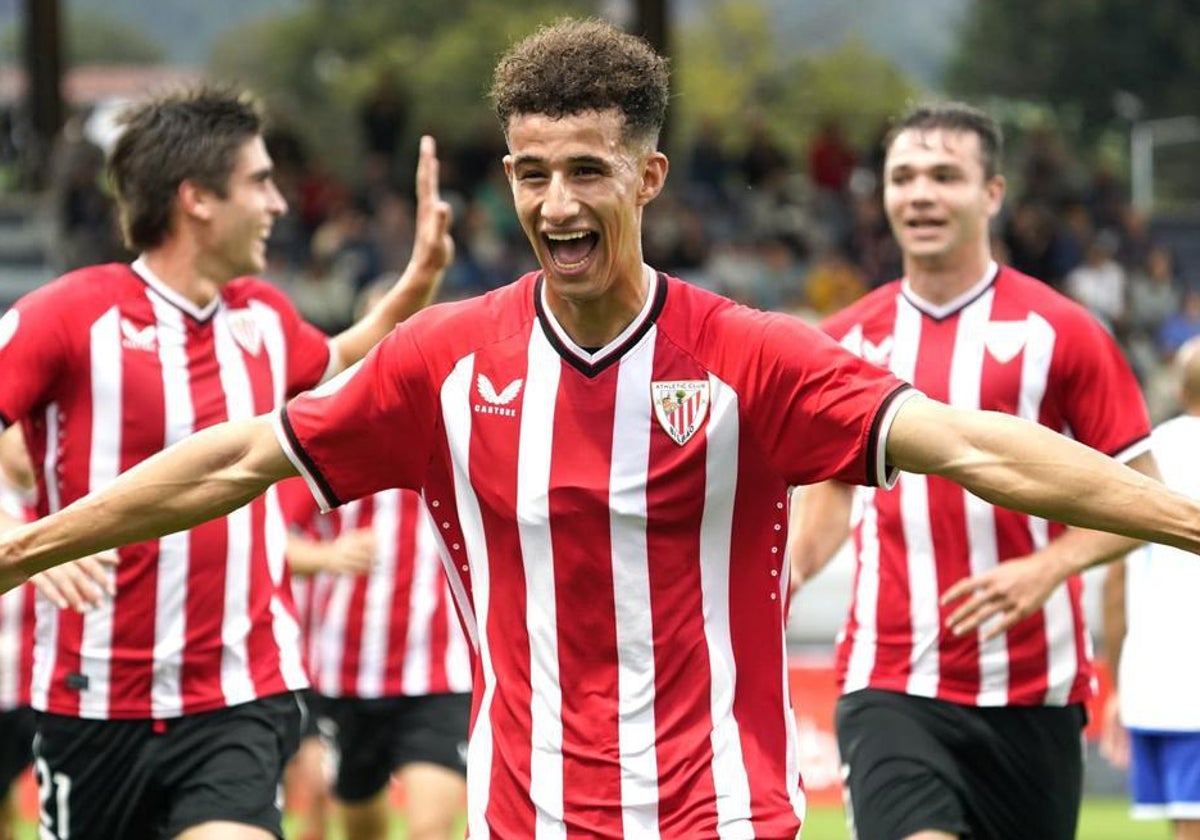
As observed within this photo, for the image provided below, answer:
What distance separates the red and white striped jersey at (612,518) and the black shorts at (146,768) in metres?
1.46

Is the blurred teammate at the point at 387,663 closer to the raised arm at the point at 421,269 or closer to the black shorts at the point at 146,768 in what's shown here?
the raised arm at the point at 421,269

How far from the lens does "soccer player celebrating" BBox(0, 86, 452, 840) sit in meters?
5.33

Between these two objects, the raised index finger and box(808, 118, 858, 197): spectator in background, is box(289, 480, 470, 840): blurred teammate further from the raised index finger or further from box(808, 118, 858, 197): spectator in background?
box(808, 118, 858, 197): spectator in background

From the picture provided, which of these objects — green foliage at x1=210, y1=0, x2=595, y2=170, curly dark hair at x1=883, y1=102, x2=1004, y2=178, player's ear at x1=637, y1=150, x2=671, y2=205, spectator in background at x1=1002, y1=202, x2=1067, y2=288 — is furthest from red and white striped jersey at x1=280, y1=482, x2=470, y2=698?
green foliage at x1=210, y1=0, x2=595, y2=170

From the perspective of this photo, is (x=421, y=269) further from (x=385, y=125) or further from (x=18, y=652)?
(x=385, y=125)

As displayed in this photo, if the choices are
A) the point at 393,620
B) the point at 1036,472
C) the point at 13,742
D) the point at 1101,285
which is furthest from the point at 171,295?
the point at 1101,285

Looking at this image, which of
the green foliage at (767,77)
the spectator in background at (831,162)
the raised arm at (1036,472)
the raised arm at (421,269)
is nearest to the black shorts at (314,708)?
the raised arm at (421,269)

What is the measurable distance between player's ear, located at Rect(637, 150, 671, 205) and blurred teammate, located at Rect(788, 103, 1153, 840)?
190 cm

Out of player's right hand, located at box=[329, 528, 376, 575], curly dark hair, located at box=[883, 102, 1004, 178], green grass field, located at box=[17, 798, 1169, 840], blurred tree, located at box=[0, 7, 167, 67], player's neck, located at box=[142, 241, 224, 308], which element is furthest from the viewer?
blurred tree, located at box=[0, 7, 167, 67]

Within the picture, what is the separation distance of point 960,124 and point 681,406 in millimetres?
2488

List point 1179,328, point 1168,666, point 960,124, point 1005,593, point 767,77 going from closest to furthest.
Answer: point 1005,593 < point 960,124 < point 1168,666 < point 1179,328 < point 767,77

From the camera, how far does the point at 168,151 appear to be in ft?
18.7

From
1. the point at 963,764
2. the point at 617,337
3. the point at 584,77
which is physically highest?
the point at 584,77

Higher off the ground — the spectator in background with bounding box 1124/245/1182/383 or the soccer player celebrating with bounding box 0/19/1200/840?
the spectator in background with bounding box 1124/245/1182/383
